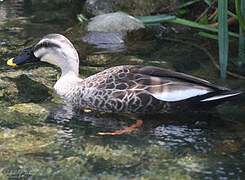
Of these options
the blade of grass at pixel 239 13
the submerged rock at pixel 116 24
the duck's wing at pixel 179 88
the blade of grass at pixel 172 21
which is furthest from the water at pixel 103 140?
the submerged rock at pixel 116 24

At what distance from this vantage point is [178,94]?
504cm

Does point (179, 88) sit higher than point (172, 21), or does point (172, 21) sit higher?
point (172, 21)

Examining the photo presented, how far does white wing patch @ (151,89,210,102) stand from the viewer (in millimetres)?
4992

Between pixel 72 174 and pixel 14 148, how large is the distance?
0.81m

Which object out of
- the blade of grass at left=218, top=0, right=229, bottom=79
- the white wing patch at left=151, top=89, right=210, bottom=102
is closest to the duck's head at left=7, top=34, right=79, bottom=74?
the white wing patch at left=151, top=89, right=210, bottom=102

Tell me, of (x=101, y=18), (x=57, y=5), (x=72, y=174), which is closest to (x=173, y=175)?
(x=72, y=174)

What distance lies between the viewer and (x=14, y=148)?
4.39 metres

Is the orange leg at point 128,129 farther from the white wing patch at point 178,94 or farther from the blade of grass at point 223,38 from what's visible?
the blade of grass at point 223,38

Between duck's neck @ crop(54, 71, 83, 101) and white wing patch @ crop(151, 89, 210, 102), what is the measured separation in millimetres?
1265

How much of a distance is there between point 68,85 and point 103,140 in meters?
1.57

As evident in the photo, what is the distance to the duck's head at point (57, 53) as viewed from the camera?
20.5 feet

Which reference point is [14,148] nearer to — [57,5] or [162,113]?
[162,113]

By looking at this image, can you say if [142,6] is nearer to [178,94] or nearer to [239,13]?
[239,13]

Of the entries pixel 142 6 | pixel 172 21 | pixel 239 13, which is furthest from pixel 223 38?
pixel 142 6
